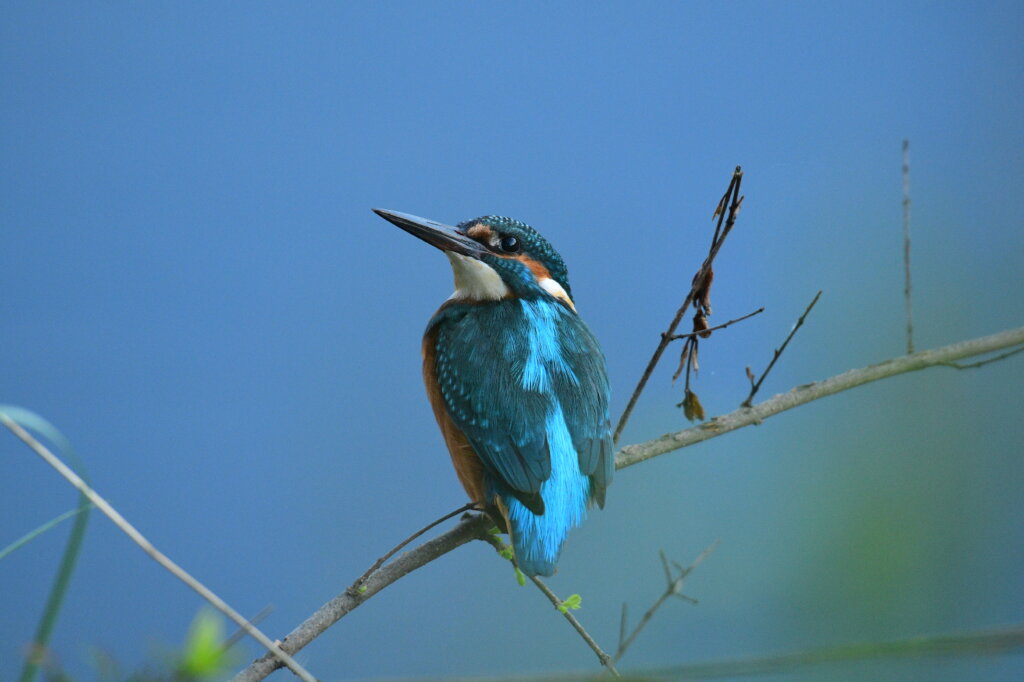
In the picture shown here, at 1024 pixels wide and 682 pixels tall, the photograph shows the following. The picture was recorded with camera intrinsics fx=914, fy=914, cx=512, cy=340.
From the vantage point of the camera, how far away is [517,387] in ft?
3.90

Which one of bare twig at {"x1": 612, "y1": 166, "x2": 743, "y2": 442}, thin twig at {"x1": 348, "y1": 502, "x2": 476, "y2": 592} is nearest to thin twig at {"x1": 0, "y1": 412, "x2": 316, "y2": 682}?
thin twig at {"x1": 348, "y1": 502, "x2": 476, "y2": 592}

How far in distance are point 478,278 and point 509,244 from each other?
71mm

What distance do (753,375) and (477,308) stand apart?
411 mm

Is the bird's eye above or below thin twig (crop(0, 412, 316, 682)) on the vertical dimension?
above

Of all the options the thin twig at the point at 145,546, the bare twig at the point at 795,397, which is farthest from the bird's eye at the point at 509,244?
the thin twig at the point at 145,546

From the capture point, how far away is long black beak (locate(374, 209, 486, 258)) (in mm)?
1301

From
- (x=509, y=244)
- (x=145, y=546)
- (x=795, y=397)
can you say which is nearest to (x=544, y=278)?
(x=509, y=244)

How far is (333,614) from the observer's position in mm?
991

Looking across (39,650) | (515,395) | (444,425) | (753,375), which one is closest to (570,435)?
(515,395)

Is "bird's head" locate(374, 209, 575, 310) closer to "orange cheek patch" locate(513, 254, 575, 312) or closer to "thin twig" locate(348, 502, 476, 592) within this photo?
"orange cheek patch" locate(513, 254, 575, 312)

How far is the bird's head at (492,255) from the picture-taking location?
4.36 feet

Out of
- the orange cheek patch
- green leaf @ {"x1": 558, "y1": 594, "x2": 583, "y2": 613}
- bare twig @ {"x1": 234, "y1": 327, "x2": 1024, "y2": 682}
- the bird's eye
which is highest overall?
the bird's eye

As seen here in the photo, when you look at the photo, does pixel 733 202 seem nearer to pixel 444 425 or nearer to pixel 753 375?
pixel 753 375

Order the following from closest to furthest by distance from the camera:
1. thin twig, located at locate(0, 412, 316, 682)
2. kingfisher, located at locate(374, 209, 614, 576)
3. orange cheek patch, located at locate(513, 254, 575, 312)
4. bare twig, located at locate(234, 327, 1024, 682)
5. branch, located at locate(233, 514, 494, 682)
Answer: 1. thin twig, located at locate(0, 412, 316, 682)
2. branch, located at locate(233, 514, 494, 682)
3. kingfisher, located at locate(374, 209, 614, 576)
4. bare twig, located at locate(234, 327, 1024, 682)
5. orange cheek patch, located at locate(513, 254, 575, 312)
